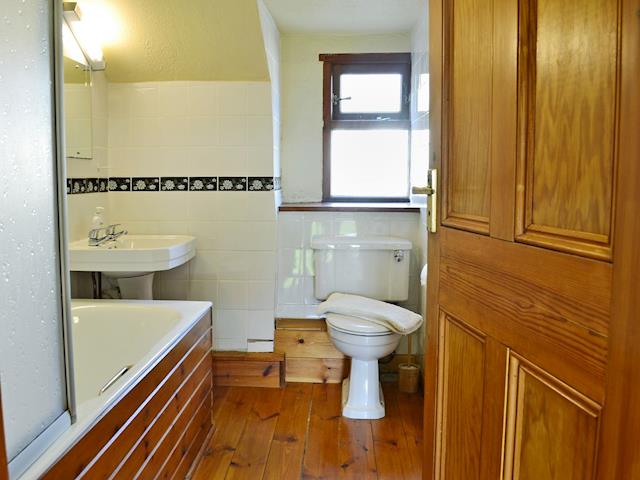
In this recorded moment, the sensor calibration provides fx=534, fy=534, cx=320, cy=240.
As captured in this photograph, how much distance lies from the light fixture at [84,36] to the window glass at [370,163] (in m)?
1.40

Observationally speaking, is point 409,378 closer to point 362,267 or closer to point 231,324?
point 362,267

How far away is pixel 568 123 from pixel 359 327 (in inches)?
74.7

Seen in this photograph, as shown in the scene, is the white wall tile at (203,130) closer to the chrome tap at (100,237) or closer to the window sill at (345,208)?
the window sill at (345,208)

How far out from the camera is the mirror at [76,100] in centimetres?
255

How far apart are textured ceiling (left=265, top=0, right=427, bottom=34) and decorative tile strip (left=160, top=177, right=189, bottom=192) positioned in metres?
1.04

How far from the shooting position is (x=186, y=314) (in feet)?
7.32

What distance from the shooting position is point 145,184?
3000 millimetres

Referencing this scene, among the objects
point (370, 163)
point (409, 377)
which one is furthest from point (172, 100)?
point (409, 377)

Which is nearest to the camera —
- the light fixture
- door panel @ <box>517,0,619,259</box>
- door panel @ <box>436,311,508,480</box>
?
door panel @ <box>517,0,619,259</box>

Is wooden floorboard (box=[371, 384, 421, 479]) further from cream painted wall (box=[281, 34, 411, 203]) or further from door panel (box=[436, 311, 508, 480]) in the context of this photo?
cream painted wall (box=[281, 34, 411, 203])

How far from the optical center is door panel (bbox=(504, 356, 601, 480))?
70cm

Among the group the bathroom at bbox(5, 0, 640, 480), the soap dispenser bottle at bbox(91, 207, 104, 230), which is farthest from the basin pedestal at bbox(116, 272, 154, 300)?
the soap dispenser bottle at bbox(91, 207, 104, 230)

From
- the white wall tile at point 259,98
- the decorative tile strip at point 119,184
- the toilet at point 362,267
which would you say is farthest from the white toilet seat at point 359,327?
the decorative tile strip at point 119,184

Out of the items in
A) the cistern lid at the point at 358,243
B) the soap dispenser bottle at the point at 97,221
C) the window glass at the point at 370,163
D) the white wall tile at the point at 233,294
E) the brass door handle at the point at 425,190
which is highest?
the window glass at the point at 370,163
